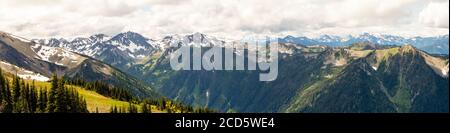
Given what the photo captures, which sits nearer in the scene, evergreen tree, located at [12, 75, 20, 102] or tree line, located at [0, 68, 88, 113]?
tree line, located at [0, 68, 88, 113]

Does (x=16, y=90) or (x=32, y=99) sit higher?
(x=16, y=90)

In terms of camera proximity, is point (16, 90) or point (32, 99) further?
point (16, 90)

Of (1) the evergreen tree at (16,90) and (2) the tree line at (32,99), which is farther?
(1) the evergreen tree at (16,90)

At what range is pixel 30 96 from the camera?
136875mm
